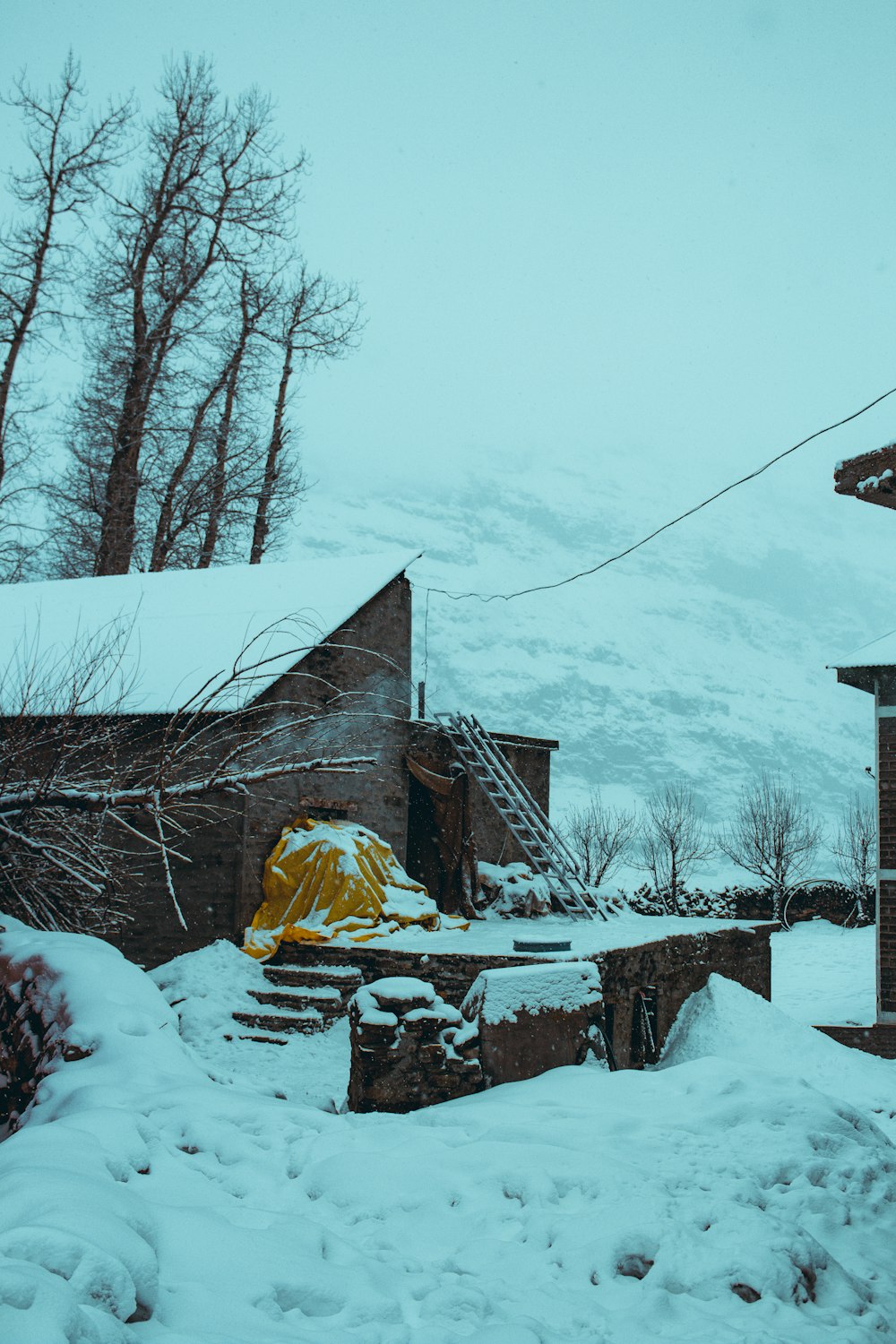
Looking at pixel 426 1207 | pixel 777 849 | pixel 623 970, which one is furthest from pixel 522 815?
pixel 777 849

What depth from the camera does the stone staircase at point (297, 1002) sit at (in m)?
9.98

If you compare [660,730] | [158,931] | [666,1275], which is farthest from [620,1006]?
[660,730]

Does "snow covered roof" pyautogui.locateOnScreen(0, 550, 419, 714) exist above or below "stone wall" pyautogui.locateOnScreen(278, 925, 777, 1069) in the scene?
above

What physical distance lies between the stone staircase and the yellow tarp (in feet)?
1.37

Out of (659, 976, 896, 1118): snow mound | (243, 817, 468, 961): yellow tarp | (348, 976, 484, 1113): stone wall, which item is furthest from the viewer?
(243, 817, 468, 961): yellow tarp

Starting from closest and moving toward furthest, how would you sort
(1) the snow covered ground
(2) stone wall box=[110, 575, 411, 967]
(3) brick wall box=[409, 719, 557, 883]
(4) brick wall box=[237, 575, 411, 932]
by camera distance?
1. (1) the snow covered ground
2. (2) stone wall box=[110, 575, 411, 967]
3. (4) brick wall box=[237, 575, 411, 932]
4. (3) brick wall box=[409, 719, 557, 883]

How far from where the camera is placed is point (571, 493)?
197375 mm

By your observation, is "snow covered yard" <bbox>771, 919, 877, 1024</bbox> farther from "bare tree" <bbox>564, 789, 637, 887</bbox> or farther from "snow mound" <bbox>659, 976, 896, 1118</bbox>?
"bare tree" <bbox>564, 789, 637, 887</bbox>

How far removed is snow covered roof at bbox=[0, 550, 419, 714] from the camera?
39.6 ft

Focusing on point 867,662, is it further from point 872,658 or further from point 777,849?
point 777,849

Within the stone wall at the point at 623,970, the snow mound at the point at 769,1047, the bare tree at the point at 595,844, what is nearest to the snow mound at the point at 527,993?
the stone wall at the point at 623,970

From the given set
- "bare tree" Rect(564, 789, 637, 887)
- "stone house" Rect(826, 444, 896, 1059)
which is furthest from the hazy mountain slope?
"stone house" Rect(826, 444, 896, 1059)

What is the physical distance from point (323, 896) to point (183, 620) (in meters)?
4.66

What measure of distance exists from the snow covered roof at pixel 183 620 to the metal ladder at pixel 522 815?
2.77m
